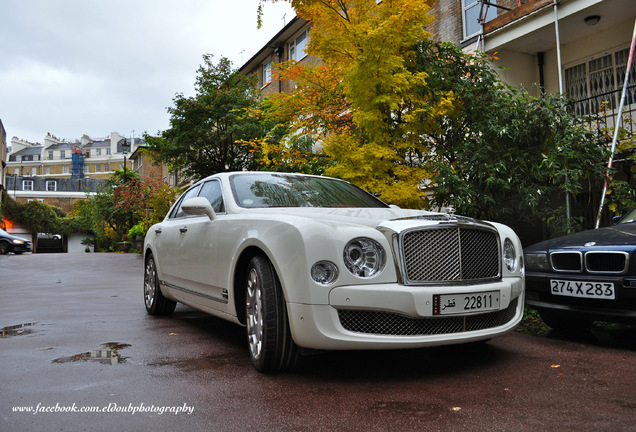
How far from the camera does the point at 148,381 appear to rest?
3.41 meters

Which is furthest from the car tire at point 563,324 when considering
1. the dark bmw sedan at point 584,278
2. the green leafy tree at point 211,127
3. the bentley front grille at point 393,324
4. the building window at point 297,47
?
the building window at point 297,47

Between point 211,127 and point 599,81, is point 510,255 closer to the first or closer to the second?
point 599,81

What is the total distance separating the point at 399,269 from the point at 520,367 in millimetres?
1200

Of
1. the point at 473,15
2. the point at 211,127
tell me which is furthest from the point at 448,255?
the point at 211,127

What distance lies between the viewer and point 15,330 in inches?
211

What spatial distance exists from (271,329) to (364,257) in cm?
76

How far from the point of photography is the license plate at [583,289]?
4.18 meters

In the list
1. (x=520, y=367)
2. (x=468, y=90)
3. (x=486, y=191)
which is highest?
(x=468, y=90)

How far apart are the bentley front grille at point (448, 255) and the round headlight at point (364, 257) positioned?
0.16 m

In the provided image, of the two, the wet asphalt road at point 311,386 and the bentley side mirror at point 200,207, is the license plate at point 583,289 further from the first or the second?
the bentley side mirror at point 200,207

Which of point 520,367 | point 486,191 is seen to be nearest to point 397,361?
point 520,367

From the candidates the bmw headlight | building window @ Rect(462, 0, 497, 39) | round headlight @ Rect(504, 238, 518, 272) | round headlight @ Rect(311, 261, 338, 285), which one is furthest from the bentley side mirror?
building window @ Rect(462, 0, 497, 39)

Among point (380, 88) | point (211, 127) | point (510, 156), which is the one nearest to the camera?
point (510, 156)

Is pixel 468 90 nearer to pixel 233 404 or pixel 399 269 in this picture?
pixel 399 269
